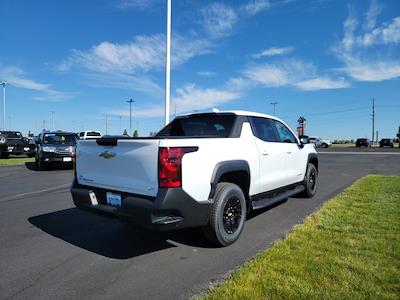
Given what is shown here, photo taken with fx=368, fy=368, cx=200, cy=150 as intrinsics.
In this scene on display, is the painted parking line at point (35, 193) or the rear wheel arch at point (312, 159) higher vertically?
the rear wheel arch at point (312, 159)

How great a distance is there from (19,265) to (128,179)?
1.62 m

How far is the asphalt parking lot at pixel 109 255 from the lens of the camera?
372 cm

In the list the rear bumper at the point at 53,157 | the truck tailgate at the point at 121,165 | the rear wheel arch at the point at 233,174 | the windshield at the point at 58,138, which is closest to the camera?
Answer: the truck tailgate at the point at 121,165

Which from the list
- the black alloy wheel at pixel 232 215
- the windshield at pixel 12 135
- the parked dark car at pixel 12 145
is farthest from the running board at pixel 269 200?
the windshield at pixel 12 135

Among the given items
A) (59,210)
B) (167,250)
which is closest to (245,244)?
(167,250)

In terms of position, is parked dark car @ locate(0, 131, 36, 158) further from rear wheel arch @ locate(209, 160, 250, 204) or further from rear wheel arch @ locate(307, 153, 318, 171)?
rear wheel arch @ locate(209, 160, 250, 204)

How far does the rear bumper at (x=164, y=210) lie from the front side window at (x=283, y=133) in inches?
113

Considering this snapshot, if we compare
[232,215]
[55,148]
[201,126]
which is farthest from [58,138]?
[232,215]

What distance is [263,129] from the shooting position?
6.37 m

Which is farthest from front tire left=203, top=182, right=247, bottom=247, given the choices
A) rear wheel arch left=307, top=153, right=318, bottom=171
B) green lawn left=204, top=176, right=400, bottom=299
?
rear wheel arch left=307, top=153, right=318, bottom=171

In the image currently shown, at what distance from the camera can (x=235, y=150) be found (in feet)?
17.2

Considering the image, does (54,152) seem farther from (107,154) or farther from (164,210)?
(164,210)

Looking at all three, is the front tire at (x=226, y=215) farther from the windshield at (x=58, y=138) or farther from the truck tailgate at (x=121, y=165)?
the windshield at (x=58, y=138)

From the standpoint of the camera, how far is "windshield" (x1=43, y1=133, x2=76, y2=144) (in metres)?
17.1
